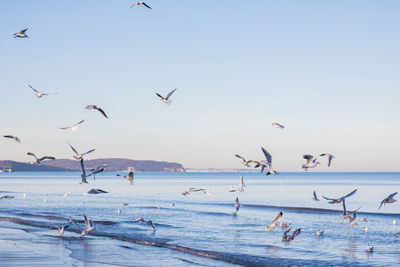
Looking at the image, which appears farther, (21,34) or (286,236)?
(286,236)

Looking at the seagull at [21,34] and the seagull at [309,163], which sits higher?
the seagull at [21,34]

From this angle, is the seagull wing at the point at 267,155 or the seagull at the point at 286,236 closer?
the seagull wing at the point at 267,155

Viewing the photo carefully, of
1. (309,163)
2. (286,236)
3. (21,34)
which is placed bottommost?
(286,236)

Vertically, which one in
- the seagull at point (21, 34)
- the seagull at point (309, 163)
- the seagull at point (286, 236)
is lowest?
the seagull at point (286, 236)

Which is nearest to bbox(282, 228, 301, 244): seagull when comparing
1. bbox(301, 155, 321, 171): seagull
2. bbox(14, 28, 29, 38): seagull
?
bbox(301, 155, 321, 171): seagull

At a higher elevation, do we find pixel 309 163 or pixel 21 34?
pixel 21 34

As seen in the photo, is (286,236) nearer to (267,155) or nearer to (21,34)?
(267,155)

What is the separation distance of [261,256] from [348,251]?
4.48 metres

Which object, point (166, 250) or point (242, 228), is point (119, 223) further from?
point (166, 250)

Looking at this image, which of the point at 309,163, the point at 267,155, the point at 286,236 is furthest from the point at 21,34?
the point at 286,236

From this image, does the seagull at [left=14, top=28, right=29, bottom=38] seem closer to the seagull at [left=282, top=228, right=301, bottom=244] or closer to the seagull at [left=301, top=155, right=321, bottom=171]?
the seagull at [left=301, top=155, right=321, bottom=171]

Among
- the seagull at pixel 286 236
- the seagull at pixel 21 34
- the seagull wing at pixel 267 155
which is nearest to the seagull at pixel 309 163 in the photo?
the seagull wing at pixel 267 155

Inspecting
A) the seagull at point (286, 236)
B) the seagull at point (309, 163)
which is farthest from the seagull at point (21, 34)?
the seagull at point (286, 236)

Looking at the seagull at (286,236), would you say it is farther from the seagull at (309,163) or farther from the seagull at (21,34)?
the seagull at (21,34)
